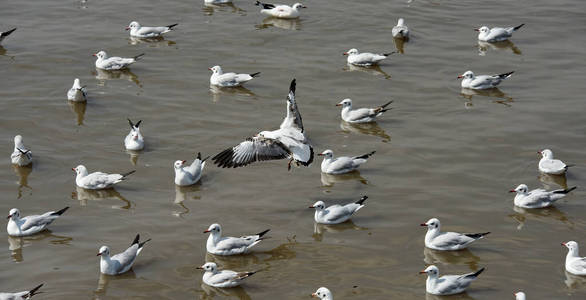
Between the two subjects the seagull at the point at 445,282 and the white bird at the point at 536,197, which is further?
the white bird at the point at 536,197

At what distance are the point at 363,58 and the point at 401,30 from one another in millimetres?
2508

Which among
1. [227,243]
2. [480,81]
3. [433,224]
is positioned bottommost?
[227,243]

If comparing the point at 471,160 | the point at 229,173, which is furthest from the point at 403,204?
the point at 229,173

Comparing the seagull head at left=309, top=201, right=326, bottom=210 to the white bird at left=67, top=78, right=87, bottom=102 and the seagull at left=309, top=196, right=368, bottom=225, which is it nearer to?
the seagull at left=309, top=196, right=368, bottom=225

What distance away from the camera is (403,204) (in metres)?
17.1

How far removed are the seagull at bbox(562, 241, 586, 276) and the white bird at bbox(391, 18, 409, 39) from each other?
12.2 meters

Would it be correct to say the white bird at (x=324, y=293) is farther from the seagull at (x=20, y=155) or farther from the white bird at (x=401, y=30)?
the white bird at (x=401, y=30)

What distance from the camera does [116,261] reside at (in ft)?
47.7

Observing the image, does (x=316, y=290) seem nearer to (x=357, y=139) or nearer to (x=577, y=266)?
(x=577, y=266)

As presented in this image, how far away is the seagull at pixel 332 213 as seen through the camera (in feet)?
53.5

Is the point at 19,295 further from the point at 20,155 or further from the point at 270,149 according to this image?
the point at 20,155

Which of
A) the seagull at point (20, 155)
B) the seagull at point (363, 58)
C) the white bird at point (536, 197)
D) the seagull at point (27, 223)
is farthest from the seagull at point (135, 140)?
the white bird at point (536, 197)

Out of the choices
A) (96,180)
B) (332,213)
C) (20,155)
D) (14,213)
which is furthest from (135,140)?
(332,213)

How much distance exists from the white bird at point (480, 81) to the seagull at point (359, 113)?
116 inches
